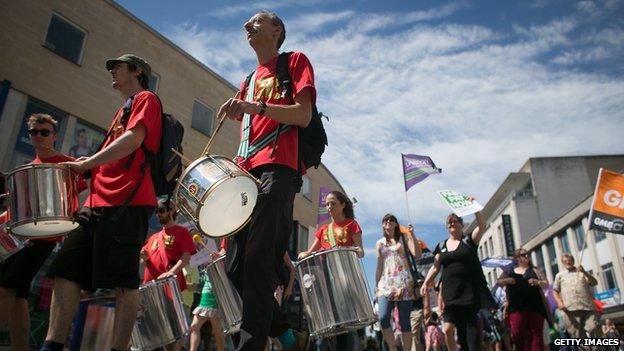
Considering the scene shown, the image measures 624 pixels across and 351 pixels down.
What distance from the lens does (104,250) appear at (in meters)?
2.79

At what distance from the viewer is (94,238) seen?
2.84 m

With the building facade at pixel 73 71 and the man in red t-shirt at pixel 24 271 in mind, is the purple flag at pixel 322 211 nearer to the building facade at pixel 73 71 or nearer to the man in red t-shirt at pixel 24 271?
the building facade at pixel 73 71

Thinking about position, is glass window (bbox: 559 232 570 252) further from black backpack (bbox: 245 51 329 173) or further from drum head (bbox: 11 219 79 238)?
drum head (bbox: 11 219 79 238)

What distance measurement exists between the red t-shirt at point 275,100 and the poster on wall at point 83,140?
11448mm

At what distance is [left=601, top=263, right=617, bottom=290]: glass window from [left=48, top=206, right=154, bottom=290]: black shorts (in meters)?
37.3

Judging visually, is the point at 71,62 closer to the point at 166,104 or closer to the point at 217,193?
the point at 166,104

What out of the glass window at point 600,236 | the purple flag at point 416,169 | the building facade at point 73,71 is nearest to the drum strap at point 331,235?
the purple flag at point 416,169

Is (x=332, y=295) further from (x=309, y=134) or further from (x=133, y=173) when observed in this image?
(x=133, y=173)

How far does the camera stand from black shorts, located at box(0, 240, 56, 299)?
3.78 metres

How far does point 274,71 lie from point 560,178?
53.5 m

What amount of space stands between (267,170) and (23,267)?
2.77m

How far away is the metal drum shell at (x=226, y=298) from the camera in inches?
143

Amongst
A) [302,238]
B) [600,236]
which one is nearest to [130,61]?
[302,238]

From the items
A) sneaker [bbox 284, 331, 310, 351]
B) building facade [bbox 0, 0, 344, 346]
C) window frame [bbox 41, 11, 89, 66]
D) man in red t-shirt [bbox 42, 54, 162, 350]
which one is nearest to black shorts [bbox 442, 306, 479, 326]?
sneaker [bbox 284, 331, 310, 351]
